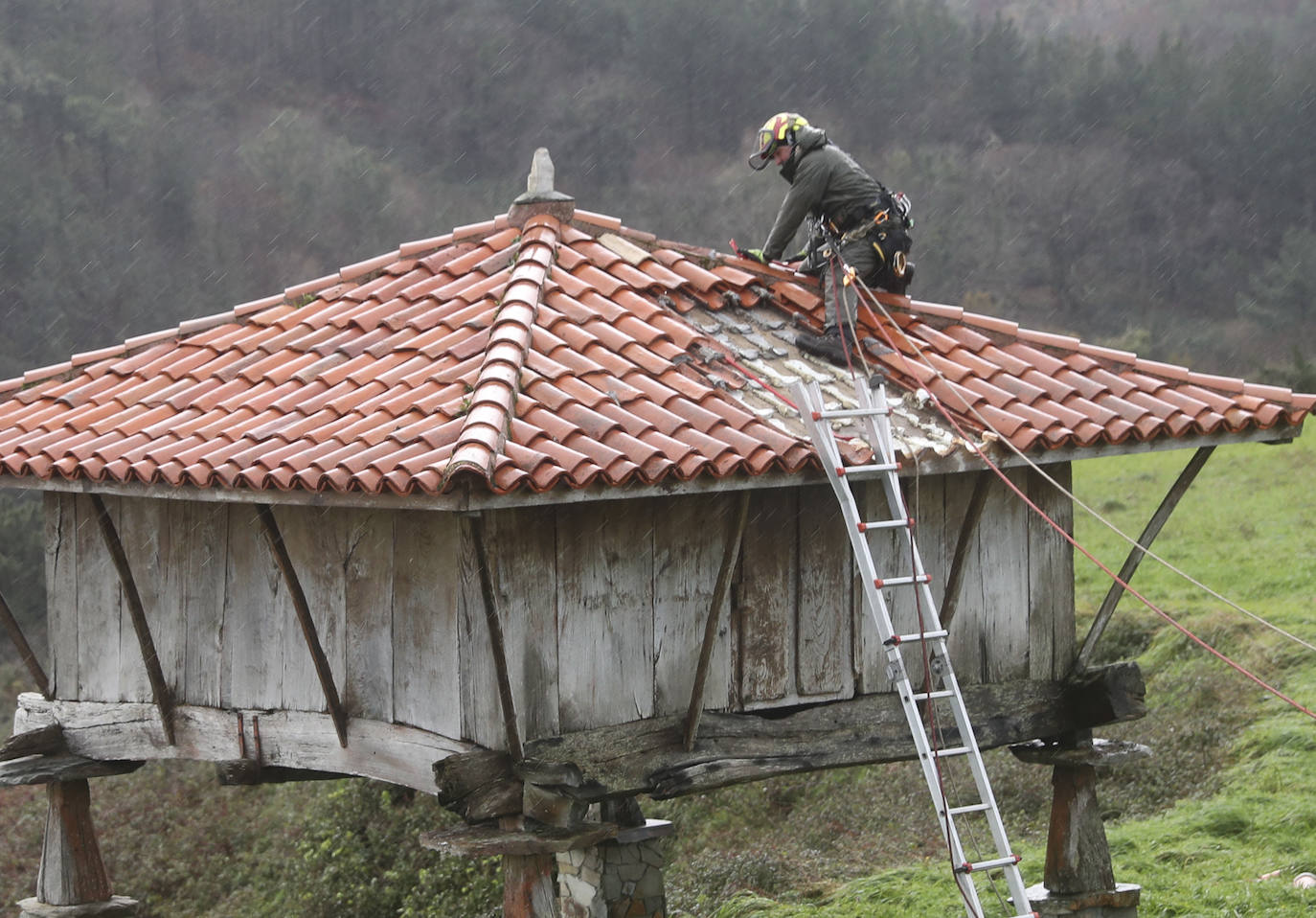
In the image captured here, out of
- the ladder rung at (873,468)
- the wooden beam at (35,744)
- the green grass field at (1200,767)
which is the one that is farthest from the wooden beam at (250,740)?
the green grass field at (1200,767)

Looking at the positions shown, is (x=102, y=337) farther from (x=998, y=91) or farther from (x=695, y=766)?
(x=695, y=766)

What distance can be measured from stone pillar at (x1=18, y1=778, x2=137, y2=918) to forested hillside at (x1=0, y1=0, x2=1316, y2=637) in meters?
22.8

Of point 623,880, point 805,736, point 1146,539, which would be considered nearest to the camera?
point 805,736

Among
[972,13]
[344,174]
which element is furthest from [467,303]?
[972,13]

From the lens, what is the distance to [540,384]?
5602mm

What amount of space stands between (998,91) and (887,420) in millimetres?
31832

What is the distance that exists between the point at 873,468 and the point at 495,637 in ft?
4.83

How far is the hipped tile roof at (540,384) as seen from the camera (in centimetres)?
527

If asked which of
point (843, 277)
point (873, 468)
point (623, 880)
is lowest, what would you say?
point (623, 880)

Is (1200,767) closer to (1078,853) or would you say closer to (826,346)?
(1078,853)

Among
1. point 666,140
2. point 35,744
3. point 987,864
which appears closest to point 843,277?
point 987,864

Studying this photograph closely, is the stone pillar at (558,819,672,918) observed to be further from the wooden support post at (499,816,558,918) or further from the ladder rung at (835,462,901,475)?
the ladder rung at (835,462,901,475)

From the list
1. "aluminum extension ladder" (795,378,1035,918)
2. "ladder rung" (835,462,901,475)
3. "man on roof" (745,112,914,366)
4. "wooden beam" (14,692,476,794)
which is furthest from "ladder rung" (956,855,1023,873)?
"man on roof" (745,112,914,366)

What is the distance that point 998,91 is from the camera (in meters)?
35.9
